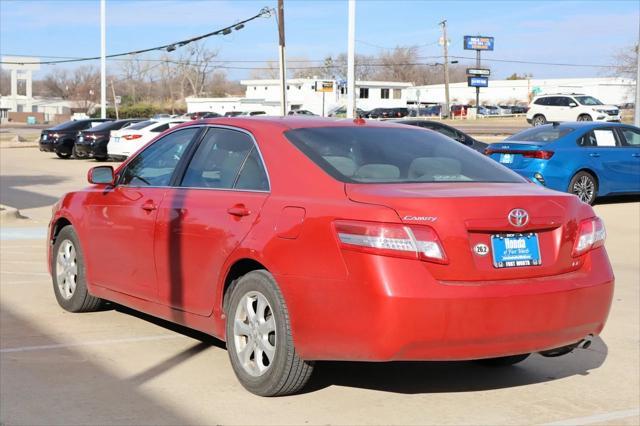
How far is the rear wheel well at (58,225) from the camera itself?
292 inches

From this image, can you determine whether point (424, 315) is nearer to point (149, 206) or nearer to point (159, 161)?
point (149, 206)

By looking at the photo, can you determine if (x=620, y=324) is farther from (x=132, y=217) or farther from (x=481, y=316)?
(x=132, y=217)

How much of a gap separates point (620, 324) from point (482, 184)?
2.90m

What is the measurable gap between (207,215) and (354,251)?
4.58ft

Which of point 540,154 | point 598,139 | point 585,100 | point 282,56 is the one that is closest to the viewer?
point 540,154

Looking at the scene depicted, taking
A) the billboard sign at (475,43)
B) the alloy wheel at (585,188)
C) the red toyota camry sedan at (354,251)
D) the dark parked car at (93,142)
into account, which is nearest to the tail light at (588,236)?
the red toyota camry sedan at (354,251)

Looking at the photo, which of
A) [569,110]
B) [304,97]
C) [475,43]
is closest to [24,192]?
[569,110]

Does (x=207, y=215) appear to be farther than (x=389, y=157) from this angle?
Yes

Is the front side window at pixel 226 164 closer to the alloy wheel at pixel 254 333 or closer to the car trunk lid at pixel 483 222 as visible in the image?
the alloy wheel at pixel 254 333

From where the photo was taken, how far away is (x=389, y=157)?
17.9 ft

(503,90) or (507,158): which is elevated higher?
(503,90)

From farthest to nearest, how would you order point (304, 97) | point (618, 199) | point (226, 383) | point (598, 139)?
point (304, 97), point (618, 199), point (598, 139), point (226, 383)

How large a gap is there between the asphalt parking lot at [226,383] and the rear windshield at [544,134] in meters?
9.13

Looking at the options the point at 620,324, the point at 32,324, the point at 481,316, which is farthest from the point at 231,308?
the point at 620,324
